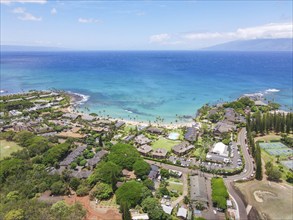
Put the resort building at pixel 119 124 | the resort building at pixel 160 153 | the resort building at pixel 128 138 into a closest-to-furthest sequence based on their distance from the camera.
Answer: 1. the resort building at pixel 160 153
2. the resort building at pixel 128 138
3. the resort building at pixel 119 124

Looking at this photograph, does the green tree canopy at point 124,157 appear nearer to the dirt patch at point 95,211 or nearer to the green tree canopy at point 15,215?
the dirt patch at point 95,211

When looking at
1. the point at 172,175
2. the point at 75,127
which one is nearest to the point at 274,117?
the point at 172,175

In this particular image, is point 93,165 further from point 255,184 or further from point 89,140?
point 255,184

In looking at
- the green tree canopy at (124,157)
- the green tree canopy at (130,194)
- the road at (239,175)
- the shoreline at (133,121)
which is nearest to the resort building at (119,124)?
the shoreline at (133,121)

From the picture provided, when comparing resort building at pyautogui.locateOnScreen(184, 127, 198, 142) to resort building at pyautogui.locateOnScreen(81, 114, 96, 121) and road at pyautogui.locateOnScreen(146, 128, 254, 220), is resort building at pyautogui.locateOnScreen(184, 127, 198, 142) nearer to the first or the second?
road at pyautogui.locateOnScreen(146, 128, 254, 220)

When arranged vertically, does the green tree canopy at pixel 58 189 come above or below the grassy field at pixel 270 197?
above

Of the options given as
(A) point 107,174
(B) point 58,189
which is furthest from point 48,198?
(A) point 107,174

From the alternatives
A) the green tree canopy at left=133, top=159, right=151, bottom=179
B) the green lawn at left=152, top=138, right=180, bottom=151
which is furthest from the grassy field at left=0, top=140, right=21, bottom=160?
the green lawn at left=152, top=138, right=180, bottom=151
